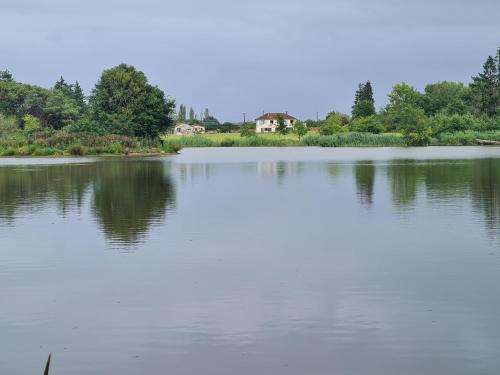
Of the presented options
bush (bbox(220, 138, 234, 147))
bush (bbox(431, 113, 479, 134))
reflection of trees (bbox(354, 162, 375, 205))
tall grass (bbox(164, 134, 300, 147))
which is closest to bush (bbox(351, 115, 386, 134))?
tall grass (bbox(164, 134, 300, 147))

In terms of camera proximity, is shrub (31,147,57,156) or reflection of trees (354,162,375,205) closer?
reflection of trees (354,162,375,205)

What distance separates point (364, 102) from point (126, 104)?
265ft

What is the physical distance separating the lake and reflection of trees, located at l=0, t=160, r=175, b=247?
0.28 m

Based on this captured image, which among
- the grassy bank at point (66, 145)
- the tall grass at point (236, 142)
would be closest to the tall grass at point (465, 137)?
the tall grass at point (236, 142)

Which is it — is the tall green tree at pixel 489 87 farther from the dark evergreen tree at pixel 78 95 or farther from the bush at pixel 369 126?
the dark evergreen tree at pixel 78 95

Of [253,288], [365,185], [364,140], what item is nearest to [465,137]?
[364,140]

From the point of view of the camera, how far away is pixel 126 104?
96.9 meters

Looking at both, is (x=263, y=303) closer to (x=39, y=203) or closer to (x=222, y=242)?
(x=222, y=242)

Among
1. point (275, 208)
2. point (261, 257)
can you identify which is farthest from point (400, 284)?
point (275, 208)

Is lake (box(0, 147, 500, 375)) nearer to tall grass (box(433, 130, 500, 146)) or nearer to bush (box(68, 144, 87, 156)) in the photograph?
bush (box(68, 144, 87, 156))

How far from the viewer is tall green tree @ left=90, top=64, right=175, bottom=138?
310ft

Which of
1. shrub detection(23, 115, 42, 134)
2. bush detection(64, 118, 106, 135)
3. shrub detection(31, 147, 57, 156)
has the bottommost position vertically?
shrub detection(31, 147, 57, 156)

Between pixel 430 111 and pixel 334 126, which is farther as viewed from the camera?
pixel 430 111

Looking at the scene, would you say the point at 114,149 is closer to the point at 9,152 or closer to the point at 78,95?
the point at 9,152
